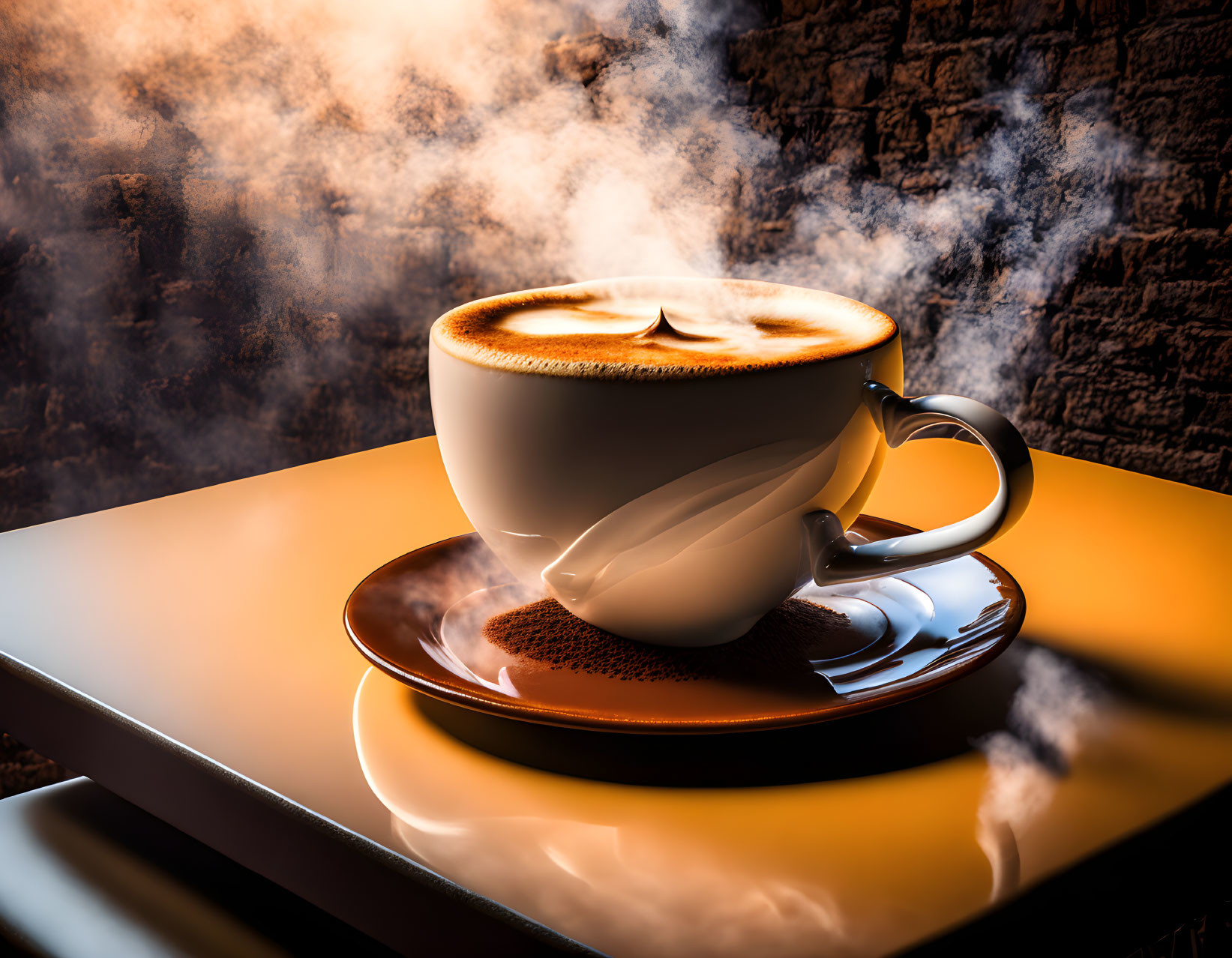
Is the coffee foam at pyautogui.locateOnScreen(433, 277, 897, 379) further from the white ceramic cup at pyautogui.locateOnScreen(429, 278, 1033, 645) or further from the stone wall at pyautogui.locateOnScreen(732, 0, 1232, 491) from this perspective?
the stone wall at pyautogui.locateOnScreen(732, 0, 1232, 491)

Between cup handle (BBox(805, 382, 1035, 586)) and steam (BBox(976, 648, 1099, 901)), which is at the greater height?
Result: cup handle (BBox(805, 382, 1035, 586))

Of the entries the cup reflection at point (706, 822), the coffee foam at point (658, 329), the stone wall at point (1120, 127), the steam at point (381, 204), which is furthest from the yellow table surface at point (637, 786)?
the steam at point (381, 204)

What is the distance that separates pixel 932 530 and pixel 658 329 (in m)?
0.18

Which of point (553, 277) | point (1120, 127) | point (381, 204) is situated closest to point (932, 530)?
point (1120, 127)

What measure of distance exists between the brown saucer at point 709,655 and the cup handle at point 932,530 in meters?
0.05

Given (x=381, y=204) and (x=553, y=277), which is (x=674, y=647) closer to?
(x=553, y=277)

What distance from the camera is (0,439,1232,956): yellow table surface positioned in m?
0.37

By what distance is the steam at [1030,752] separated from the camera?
40cm

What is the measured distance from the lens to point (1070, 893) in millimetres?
380

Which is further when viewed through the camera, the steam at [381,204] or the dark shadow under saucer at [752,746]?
the steam at [381,204]

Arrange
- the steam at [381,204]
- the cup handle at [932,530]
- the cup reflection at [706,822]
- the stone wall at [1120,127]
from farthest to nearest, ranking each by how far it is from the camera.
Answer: the steam at [381,204], the stone wall at [1120,127], the cup handle at [932,530], the cup reflection at [706,822]

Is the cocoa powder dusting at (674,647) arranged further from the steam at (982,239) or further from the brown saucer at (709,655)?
the steam at (982,239)

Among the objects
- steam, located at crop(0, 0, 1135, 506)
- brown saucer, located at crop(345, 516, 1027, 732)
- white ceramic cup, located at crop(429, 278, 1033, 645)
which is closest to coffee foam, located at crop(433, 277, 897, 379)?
white ceramic cup, located at crop(429, 278, 1033, 645)

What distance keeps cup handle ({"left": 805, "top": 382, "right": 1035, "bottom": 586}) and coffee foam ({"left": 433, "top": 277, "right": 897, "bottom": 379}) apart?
0.13 feet
